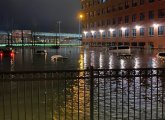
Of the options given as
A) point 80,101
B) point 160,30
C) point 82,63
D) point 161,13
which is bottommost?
point 80,101

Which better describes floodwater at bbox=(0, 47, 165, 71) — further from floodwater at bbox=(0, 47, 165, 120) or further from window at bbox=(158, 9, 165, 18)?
window at bbox=(158, 9, 165, 18)

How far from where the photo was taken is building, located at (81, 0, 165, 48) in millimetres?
81188

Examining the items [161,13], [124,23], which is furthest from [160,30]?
[124,23]

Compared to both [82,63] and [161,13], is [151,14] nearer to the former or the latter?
[161,13]

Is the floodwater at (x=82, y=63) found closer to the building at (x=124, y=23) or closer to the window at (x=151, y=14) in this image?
the building at (x=124, y=23)

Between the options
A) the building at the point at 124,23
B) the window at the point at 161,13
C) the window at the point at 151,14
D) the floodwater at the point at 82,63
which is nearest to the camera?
the floodwater at the point at 82,63

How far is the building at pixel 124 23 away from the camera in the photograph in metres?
81.2

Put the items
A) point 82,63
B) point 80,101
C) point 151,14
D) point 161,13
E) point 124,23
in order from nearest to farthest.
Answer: point 80,101 → point 82,63 → point 161,13 → point 151,14 → point 124,23

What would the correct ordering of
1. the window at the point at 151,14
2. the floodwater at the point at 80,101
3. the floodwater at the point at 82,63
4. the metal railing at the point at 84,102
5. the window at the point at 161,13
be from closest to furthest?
the metal railing at the point at 84,102 → the floodwater at the point at 80,101 → the floodwater at the point at 82,63 → the window at the point at 161,13 → the window at the point at 151,14

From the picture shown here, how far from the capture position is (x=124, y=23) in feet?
323

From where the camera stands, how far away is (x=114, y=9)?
106 m

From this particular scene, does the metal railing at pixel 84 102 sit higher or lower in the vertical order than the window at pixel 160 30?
lower

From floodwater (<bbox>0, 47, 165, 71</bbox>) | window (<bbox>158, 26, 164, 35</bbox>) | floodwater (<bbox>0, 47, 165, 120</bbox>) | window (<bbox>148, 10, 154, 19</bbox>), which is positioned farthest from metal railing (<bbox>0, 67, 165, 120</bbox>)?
window (<bbox>148, 10, 154, 19</bbox>)

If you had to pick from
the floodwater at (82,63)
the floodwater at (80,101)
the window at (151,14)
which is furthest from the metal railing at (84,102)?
the window at (151,14)
